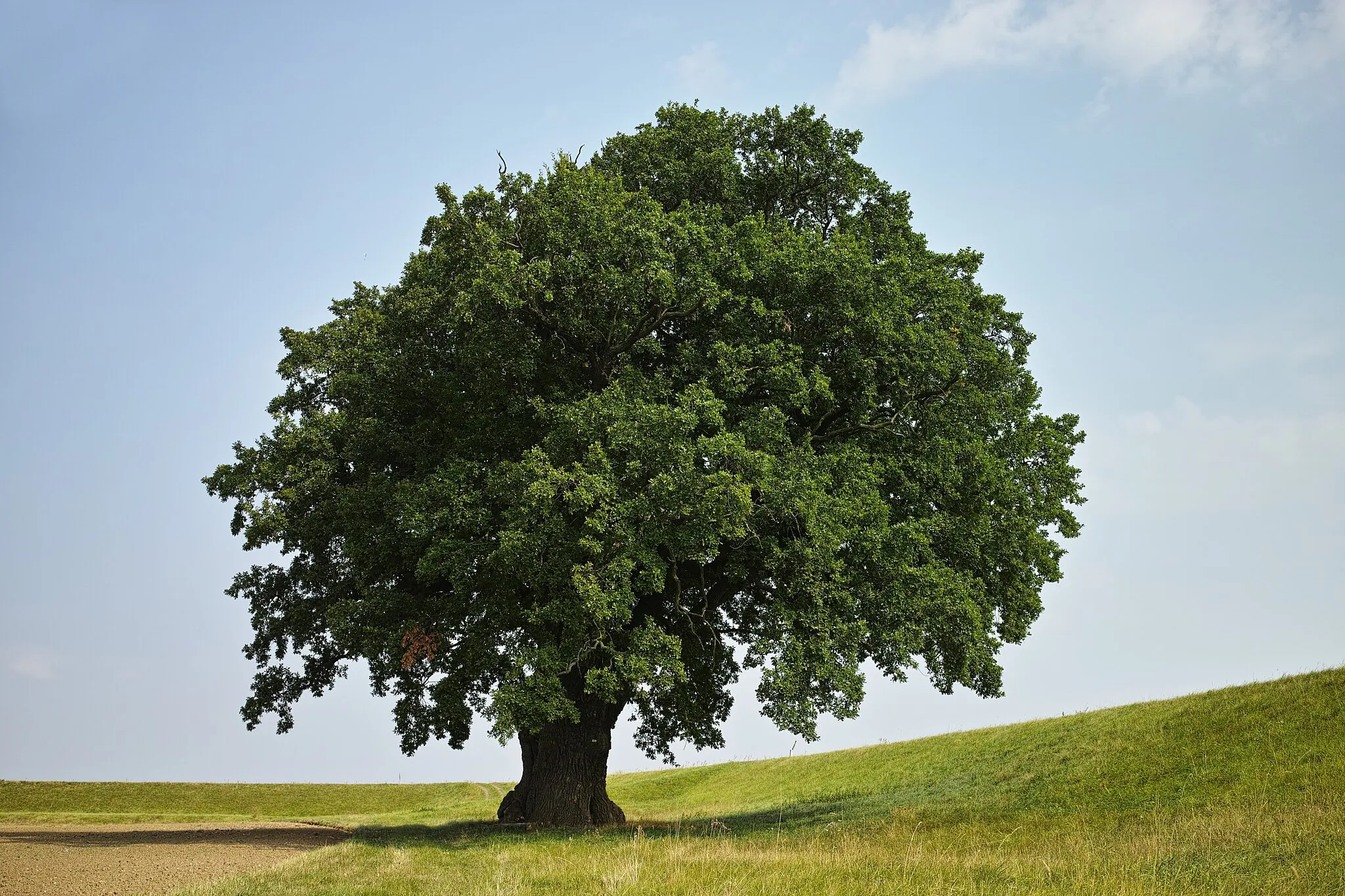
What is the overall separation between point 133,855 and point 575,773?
9828 millimetres

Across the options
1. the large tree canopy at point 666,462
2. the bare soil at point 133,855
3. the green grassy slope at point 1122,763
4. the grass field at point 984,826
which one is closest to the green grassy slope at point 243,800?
the grass field at point 984,826

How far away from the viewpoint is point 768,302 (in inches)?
898

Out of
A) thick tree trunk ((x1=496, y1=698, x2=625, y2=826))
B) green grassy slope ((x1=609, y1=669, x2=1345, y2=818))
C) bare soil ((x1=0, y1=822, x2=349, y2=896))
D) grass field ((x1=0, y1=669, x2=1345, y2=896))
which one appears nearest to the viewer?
grass field ((x1=0, y1=669, x2=1345, y2=896))

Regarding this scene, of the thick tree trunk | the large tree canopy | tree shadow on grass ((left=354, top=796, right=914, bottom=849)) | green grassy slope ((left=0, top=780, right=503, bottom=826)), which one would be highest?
the large tree canopy

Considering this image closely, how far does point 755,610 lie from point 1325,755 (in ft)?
42.8

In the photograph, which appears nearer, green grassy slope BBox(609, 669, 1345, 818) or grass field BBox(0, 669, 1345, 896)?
grass field BBox(0, 669, 1345, 896)

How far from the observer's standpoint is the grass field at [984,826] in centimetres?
1284

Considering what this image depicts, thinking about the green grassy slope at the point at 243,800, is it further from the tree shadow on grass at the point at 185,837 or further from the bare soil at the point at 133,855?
the bare soil at the point at 133,855

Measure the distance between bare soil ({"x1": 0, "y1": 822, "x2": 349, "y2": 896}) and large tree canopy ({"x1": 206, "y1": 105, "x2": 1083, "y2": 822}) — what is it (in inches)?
154

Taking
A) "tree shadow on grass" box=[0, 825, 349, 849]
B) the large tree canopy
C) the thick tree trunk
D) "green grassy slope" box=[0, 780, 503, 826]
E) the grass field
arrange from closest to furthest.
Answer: the grass field
the large tree canopy
"tree shadow on grass" box=[0, 825, 349, 849]
the thick tree trunk
"green grassy slope" box=[0, 780, 503, 826]

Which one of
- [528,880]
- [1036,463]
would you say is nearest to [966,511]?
[1036,463]

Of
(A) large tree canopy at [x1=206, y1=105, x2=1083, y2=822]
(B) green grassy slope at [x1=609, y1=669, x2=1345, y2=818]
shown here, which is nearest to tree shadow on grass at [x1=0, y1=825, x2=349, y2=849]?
(A) large tree canopy at [x1=206, y1=105, x2=1083, y2=822]

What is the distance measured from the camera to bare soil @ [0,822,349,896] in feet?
50.7

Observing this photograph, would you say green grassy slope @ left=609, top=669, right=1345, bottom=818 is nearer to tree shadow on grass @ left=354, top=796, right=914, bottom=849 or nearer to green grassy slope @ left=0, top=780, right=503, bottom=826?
tree shadow on grass @ left=354, top=796, right=914, bottom=849
